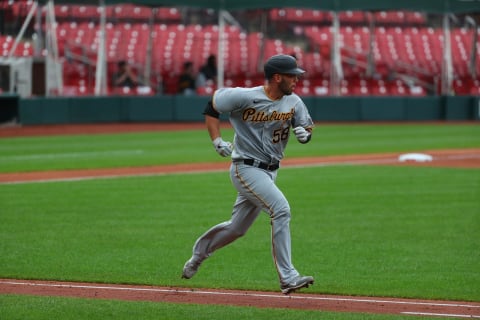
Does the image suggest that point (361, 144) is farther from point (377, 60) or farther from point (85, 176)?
point (377, 60)

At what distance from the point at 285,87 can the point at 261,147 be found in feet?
1.71

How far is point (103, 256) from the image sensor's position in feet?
35.2

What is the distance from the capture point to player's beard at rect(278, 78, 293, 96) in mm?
8383

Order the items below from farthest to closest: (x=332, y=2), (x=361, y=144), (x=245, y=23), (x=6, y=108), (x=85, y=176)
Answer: (x=245, y=23)
(x=332, y=2)
(x=6, y=108)
(x=361, y=144)
(x=85, y=176)

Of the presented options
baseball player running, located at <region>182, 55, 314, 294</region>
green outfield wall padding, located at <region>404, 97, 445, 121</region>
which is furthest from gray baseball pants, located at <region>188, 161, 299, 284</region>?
green outfield wall padding, located at <region>404, 97, 445, 121</region>

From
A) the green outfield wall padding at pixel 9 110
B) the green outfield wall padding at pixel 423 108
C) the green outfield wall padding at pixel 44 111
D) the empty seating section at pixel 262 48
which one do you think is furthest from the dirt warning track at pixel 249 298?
the green outfield wall padding at pixel 423 108

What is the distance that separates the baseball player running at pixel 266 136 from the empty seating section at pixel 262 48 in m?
23.7

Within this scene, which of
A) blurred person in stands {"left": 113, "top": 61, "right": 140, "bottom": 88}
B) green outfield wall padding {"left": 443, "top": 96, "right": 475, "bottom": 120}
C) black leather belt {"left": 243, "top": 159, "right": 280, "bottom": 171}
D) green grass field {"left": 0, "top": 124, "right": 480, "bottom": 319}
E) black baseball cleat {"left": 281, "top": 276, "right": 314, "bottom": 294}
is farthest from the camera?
green outfield wall padding {"left": 443, "top": 96, "right": 475, "bottom": 120}

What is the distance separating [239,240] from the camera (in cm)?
1205

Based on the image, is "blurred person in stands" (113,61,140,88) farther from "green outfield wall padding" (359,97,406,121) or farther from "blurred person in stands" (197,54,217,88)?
"green outfield wall padding" (359,97,406,121)

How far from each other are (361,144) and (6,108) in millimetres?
10136

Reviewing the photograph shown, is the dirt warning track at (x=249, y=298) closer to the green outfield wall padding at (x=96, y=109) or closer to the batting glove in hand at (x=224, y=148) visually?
the batting glove in hand at (x=224, y=148)

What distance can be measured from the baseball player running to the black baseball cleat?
0.02 m

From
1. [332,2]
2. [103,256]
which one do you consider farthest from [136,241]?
[332,2]
